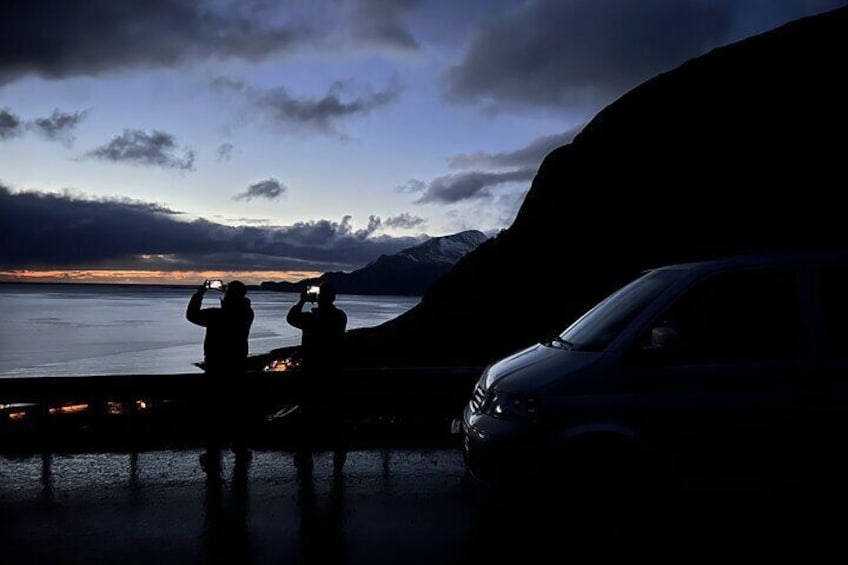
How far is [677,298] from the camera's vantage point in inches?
181

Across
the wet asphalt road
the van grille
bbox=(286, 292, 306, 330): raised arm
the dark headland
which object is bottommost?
the wet asphalt road

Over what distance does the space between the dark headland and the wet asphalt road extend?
54.9 meters

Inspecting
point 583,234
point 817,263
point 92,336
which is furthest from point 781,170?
point 92,336

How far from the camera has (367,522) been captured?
496 cm

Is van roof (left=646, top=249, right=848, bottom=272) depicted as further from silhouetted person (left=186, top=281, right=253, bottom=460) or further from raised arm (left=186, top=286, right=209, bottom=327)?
raised arm (left=186, top=286, right=209, bottom=327)

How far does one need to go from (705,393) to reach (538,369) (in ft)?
3.78

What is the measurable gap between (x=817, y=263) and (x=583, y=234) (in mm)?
68463

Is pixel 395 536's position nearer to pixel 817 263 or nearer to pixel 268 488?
pixel 268 488

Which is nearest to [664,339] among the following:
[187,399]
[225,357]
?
Result: [225,357]

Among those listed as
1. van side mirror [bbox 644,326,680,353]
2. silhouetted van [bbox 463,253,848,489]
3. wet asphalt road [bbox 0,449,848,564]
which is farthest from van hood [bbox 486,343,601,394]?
wet asphalt road [bbox 0,449,848,564]

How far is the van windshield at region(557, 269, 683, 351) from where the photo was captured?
4754 mm

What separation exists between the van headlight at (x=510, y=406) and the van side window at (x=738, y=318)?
1.06 metres

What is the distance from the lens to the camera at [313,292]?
778cm

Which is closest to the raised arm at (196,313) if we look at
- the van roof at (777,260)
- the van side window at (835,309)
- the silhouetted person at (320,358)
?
the silhouetted person at (320,358)
